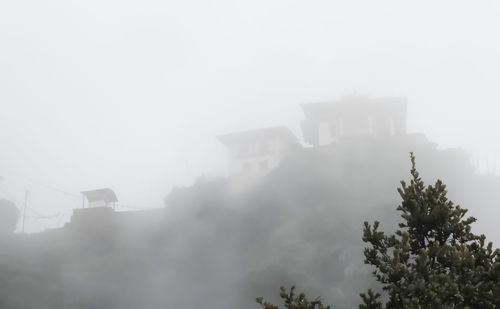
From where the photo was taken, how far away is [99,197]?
76625 mm

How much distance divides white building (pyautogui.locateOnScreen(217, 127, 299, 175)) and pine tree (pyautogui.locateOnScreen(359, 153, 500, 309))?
65.2 meters

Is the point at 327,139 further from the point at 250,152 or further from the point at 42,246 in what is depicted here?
the point at 42,246

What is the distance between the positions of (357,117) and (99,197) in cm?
4110

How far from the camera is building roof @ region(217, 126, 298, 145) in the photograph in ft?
259

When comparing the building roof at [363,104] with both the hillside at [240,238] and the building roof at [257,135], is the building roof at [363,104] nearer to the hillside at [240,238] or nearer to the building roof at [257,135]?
the hillside at [240,238]

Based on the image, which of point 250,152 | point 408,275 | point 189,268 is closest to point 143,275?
point 189,268

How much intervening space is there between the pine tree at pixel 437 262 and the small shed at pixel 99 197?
69.3 m

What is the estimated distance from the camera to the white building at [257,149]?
78.6 m

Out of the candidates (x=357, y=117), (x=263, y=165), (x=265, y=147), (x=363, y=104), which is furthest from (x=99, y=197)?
(x=363, y=104)

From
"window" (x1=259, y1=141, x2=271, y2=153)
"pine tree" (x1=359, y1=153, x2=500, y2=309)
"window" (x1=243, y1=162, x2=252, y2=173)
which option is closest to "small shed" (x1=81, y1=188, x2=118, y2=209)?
"window" (x1=243, y1=162, x2=252, y2=173)

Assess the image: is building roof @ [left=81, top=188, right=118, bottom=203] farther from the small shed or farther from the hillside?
the hillside

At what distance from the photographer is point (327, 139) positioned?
76062mm

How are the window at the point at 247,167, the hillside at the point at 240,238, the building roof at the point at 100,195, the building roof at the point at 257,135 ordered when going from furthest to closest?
the window at the point at 247,167, the building roof at the point at 257,135, the building roof at the point at 100,195, the hillside at the point at 240,238

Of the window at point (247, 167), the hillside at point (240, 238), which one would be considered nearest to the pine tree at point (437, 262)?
the hillside at point (240, 238)
